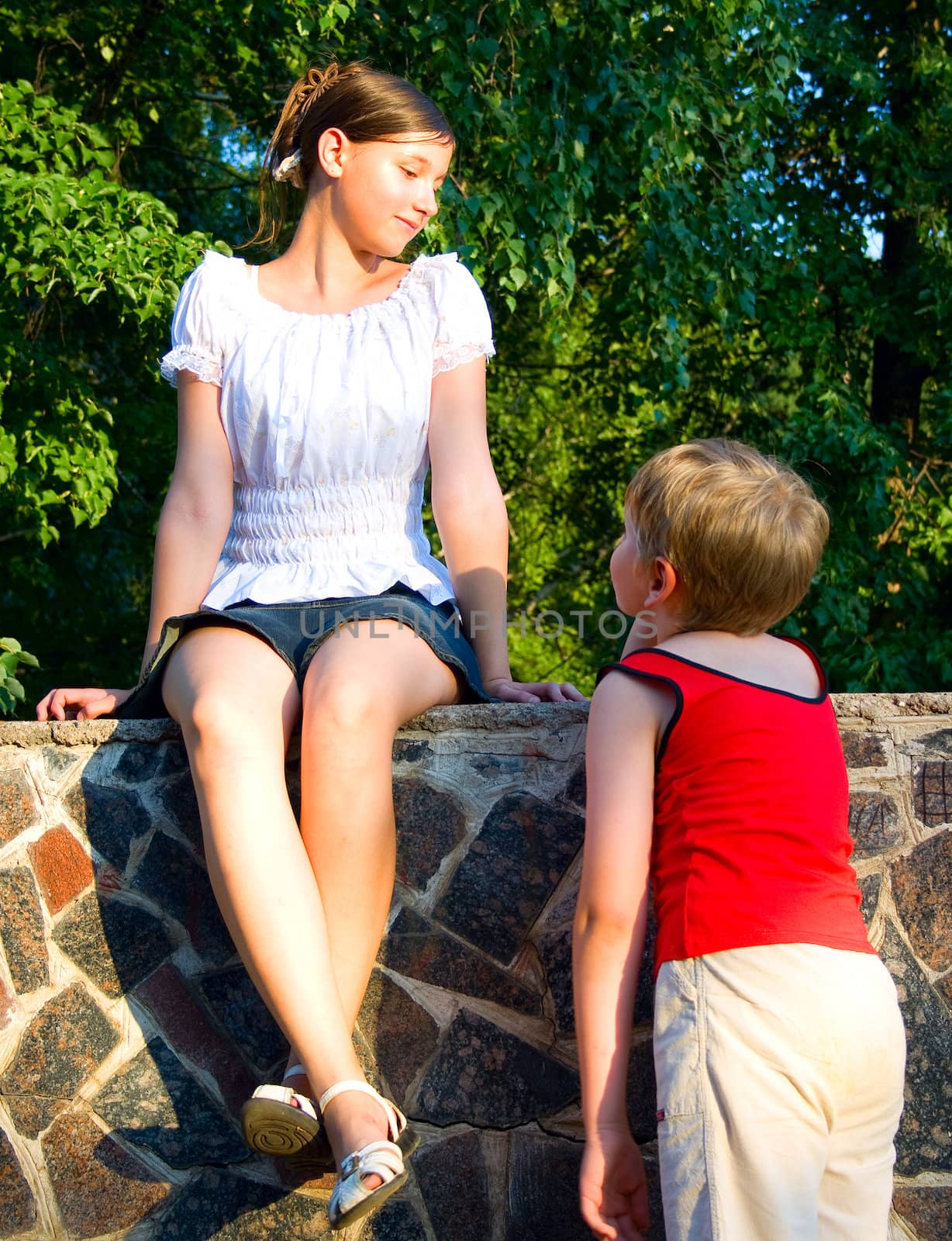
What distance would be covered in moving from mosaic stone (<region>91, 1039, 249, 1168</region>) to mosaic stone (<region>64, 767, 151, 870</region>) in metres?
0.34

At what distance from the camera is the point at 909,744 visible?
205 cm

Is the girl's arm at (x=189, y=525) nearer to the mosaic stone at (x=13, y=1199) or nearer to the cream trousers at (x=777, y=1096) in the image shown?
the mosaic stone at (x=13, y=1199)

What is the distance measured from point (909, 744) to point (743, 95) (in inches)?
184

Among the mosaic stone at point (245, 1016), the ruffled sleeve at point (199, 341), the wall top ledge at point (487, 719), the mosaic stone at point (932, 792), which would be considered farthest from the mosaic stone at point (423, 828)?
the ruffled sleeve at point (199, 341)

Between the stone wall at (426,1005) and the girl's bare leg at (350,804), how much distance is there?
0.19 meters

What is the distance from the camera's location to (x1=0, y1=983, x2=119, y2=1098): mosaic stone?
6.75 ft

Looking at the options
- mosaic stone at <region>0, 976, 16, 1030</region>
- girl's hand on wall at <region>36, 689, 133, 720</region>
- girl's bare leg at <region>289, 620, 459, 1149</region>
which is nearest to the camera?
girl's bare leg at <region>289, 620, 459, 1149</region>

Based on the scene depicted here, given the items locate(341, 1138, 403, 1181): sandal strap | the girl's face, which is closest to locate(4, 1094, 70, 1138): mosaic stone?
locate(341, 1138, 403, 1181): sandal strap

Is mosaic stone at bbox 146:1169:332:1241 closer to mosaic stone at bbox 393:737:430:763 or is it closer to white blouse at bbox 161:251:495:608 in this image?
mosaic stone at bbox 393:737:430:763

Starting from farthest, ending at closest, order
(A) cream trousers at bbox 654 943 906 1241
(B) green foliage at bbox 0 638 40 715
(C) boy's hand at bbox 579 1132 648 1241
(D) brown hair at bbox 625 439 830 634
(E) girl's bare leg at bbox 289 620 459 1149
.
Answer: (B) green foliage at bbox 0 638 40 715 < (E) girl's bare leg at bbox 289 620 459 1149 < (D) brown hair at bbox 625 439 830 634 < (C) boy's hand at bbox 579 1132 648 1241 < (A) cream trousers at bbox 654 943 906 1241

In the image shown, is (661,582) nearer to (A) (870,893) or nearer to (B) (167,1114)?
(A) (870,893)

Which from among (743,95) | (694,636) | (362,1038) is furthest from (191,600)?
(743,95)

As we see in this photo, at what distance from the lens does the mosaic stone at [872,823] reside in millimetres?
2025

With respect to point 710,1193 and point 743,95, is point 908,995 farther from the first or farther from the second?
point 743,95
